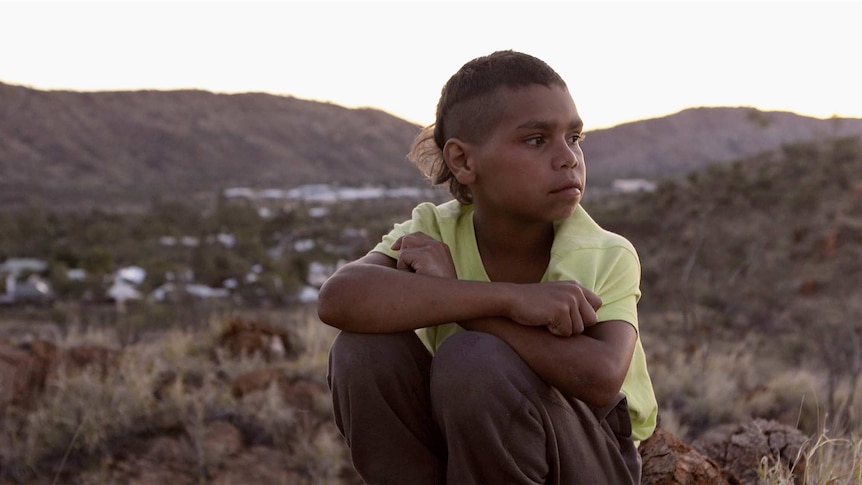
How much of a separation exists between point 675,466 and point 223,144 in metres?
67.3

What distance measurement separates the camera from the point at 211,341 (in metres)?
6.18

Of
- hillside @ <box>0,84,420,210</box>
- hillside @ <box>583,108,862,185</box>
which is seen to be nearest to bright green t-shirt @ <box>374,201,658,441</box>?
hillside @ <box>0,84,420,210</box>

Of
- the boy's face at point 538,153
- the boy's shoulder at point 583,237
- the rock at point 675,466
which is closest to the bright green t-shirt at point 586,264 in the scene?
the boy's shoulder at point 583,237

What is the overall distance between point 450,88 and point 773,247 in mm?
17756

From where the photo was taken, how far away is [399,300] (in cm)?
214

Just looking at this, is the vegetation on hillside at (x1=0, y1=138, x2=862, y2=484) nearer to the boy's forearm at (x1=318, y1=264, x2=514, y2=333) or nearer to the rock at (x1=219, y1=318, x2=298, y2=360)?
the rock at (x1=219, y1=318, x2=298, y2=360)

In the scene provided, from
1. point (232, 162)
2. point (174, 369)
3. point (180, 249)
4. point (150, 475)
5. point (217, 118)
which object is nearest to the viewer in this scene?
point (150, 475)

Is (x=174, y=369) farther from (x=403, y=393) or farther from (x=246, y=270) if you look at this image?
(x=246, y=270)

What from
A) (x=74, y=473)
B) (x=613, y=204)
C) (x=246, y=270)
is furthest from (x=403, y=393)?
(x=613, y=204)

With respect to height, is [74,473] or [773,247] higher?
[74,473]

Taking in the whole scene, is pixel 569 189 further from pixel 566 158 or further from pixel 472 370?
pixel 472 370

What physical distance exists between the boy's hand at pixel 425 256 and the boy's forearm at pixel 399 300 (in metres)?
0.06

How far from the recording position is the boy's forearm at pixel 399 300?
6.88ft

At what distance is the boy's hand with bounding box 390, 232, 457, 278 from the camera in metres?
2.24
